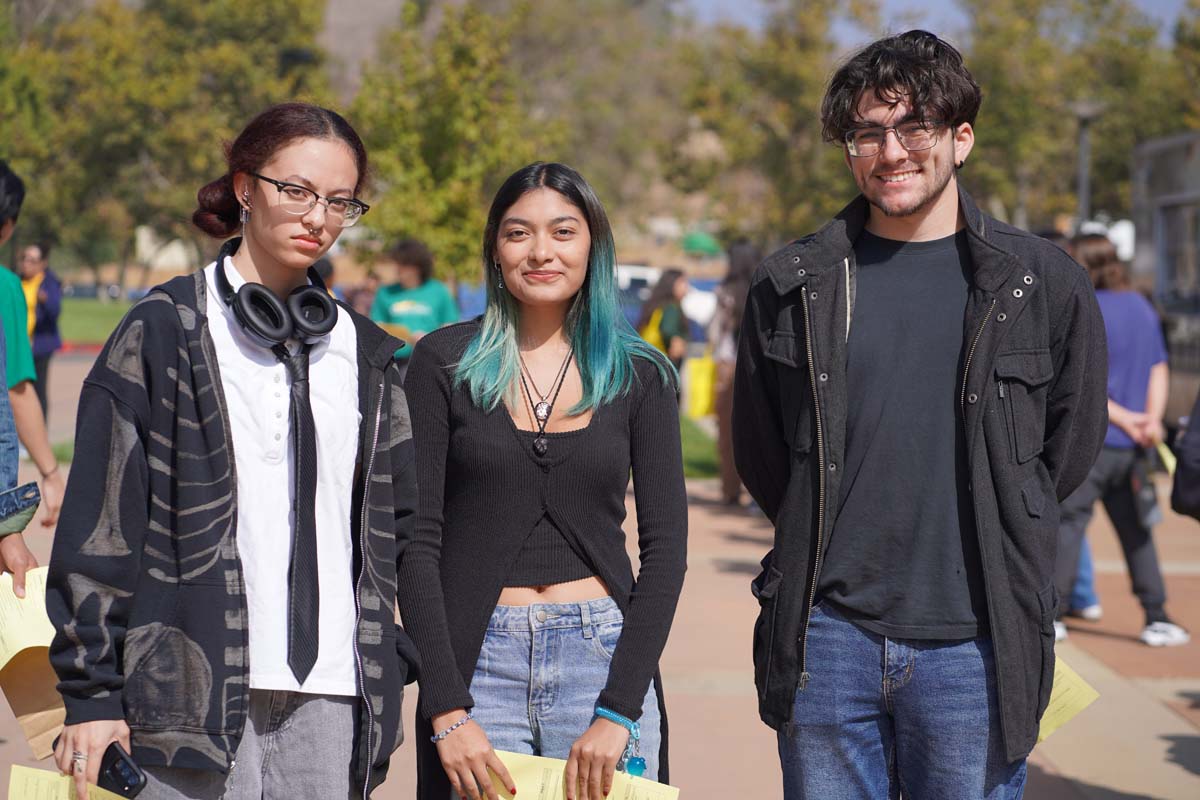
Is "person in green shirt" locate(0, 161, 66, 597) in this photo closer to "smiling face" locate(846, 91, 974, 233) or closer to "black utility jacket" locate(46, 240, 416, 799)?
"black utility jacket" locate(46, 240, 416, 799)

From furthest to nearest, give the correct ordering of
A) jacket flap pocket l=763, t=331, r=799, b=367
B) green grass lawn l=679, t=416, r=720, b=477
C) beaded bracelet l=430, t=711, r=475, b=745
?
green grass lawn l=679, t=416, r=720, b=477 < jacket flap pocket l=763, t=331, r=799, b=367 < beaded bracelet l=430, t=711, r=475, b=745

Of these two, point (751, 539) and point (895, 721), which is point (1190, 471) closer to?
point (895, 721)

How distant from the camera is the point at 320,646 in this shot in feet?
8.57

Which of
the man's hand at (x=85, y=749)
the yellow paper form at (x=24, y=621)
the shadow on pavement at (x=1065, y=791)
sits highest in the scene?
the yellow paper form at (x=24, y=621)

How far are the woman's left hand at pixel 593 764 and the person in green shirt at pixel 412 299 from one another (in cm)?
726

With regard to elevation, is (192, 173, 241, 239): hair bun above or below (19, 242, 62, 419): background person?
below

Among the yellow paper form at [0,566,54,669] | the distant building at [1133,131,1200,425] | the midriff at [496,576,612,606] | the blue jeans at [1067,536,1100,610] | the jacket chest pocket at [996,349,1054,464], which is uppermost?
the distant building at [1133,131,1200,425]

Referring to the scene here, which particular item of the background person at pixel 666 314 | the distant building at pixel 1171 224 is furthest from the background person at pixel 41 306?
the distant building at pixel 1171 224

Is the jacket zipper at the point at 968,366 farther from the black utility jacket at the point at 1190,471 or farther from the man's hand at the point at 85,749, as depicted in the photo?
the man's hand at the point at 85,749

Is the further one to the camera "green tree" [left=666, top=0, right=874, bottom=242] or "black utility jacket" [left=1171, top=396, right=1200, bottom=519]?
"green tree" [left=666, top=0, right=874, bottom=242]

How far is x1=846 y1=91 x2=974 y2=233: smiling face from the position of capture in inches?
114

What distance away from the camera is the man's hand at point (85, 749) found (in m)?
2.44

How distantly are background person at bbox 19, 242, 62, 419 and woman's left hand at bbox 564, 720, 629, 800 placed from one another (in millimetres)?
9797

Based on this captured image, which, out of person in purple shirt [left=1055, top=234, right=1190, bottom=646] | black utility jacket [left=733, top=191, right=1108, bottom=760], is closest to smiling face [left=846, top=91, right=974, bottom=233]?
black utility jacket [left=733, top=191, right=1108, bottom=760]
